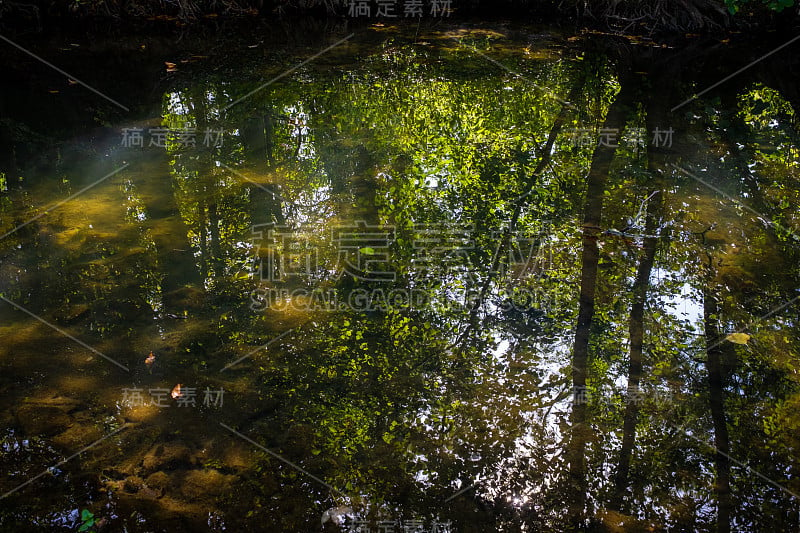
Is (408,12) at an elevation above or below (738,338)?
above

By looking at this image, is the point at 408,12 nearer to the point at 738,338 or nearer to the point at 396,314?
the point at 396,314

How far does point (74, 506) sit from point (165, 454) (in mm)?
360

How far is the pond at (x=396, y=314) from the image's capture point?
7.28ft

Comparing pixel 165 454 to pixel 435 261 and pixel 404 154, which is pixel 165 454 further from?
pixel 404 154

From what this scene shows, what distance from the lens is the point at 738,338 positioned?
3.06 meters

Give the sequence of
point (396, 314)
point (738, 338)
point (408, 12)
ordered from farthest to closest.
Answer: point (408, 12) < point (396, 314) < point (738, 338)

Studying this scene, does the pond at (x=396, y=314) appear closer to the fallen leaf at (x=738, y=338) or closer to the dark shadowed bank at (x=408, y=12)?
the fallen leaf at (x=738, y=338)

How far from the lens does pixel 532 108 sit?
20.4 ft

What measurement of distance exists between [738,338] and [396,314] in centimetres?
190

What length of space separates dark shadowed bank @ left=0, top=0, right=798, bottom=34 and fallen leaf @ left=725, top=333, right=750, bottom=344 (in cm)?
831

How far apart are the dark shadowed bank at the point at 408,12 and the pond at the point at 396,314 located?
13.3 ft

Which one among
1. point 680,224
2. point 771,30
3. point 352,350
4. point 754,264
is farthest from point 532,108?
point 771,30

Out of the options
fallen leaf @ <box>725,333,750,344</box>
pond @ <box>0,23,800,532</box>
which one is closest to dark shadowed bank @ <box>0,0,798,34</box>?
pond @ <box>0,23,800,532</box>

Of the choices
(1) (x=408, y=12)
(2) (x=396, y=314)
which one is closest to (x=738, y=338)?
(2) (x=396, y=314)
